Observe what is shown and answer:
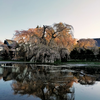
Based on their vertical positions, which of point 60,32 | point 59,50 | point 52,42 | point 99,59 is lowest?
point 99,59

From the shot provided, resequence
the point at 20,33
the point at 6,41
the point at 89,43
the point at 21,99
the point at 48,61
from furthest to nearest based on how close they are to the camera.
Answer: the point at 6,41 → the point at 89,43 → the point at 20,33 → the point at 48,61 → the point at 21,99

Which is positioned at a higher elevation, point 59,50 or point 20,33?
point 20,33

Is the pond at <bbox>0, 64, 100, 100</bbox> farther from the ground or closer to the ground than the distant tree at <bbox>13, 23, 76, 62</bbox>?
closer to the ground

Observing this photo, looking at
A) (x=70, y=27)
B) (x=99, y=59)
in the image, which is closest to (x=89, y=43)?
(x=99, y=59)

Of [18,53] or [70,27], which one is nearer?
[70,27]

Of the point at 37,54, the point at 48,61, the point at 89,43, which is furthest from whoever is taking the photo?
the point at 89,43

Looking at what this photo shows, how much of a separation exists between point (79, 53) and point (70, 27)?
6.83 m

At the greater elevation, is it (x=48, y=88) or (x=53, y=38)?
(x=53, y=38)

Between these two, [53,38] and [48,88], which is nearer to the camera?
[48,88]

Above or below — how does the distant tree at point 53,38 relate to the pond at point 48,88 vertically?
above

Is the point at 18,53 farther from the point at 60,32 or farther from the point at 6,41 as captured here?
the point at 6,41

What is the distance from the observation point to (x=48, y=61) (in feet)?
66.3

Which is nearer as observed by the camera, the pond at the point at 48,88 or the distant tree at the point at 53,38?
the pond at the point at 48,88

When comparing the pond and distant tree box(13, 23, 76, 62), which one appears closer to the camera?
the pond
